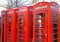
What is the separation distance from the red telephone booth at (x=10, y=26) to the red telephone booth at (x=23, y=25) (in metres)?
0.30

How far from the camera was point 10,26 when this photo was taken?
26.0ft

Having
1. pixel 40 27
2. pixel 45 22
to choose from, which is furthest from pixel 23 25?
pixel 45 22

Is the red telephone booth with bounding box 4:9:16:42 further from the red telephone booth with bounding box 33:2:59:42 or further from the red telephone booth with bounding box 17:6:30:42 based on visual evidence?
the red telephone booth with bounding box 33:2:59:42

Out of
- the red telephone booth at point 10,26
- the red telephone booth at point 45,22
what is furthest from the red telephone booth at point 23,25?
the red telephone booth at point 45,22

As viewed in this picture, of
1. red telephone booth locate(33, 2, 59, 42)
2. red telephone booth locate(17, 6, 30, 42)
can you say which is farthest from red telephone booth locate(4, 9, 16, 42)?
red telephone booth locate(33, 2, 59, 42)

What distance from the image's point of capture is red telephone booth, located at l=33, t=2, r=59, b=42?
5.56 metres

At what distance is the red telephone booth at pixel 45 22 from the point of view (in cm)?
556

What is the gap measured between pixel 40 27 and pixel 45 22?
0.35 meters

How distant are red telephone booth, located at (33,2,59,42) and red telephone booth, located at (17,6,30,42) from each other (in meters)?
0.48

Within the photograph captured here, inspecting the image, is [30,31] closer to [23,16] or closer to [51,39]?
[23,16]

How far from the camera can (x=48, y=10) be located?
18.2 ft

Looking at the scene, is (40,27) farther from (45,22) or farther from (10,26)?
(10,26)

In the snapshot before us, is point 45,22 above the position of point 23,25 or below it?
above

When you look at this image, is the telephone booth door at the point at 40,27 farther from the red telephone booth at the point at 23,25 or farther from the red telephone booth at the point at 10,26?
the red telephone booth at the point at 10,26
